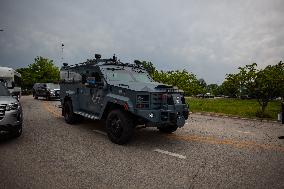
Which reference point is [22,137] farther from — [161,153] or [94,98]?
[161,153]

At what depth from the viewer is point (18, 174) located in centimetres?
512

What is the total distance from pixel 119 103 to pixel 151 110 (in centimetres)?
91

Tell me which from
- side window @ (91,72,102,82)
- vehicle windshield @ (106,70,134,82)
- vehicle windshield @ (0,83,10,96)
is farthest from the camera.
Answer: side window @ (91,72,102,82)

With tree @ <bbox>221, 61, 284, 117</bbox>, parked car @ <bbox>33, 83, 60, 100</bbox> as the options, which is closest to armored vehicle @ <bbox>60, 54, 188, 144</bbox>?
tree @ <bbox>221, 61, 284, 117</bbox>

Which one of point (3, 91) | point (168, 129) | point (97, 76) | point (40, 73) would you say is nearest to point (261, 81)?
point (168, 129)

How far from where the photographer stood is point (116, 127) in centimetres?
756

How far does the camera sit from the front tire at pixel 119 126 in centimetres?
727

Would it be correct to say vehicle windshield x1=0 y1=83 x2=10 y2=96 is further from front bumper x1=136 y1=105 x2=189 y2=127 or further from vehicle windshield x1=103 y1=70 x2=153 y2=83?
front bumper x1=136 y1=105 x2=189 y2=127

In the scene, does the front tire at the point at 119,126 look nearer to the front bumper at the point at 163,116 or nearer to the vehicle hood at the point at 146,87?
the front bumper at the point at 163,116

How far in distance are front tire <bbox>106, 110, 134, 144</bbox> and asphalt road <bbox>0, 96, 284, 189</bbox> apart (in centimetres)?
24

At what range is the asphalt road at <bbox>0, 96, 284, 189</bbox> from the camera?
494 centimetres

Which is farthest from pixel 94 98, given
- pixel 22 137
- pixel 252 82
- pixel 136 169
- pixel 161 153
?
Result: pixel 252 82

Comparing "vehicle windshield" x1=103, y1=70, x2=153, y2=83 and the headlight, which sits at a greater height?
"vehicle windshield" x1=103, y1=70, x2=153, y2=83

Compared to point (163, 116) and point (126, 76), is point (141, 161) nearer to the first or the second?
point (163, 116)
